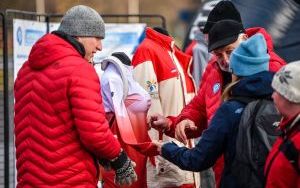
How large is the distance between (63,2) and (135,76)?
4.77 meters

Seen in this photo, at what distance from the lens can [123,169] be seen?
183 inches

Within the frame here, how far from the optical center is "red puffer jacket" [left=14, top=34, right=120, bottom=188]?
14.4ft

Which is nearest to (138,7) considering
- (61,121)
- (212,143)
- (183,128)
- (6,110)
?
(6,110)

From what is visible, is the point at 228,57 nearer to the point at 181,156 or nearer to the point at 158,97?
the point at 181,156

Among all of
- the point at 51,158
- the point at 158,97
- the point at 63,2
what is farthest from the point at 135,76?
the point at 63,2

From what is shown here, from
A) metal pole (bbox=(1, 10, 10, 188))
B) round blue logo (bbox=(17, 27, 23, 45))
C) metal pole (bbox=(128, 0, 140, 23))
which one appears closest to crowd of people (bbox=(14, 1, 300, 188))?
round blue logo (bbox=(17, 27, 23, 45))

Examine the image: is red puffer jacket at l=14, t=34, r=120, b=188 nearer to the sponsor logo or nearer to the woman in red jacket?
the woman in red jacket

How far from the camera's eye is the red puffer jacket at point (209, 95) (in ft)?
15.6

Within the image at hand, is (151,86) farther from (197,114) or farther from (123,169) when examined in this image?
(123,169)

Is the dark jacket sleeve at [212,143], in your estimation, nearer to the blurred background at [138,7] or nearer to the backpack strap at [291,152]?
the backpack strap at [291,152]

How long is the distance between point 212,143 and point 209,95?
0.87 m

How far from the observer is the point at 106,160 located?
15.2 ft

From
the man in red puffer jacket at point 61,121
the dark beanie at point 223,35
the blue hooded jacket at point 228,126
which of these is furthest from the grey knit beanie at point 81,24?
the blue hooded jacket at point 228,126

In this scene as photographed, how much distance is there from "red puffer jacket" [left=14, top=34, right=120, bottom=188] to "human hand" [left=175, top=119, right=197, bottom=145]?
55 cm
